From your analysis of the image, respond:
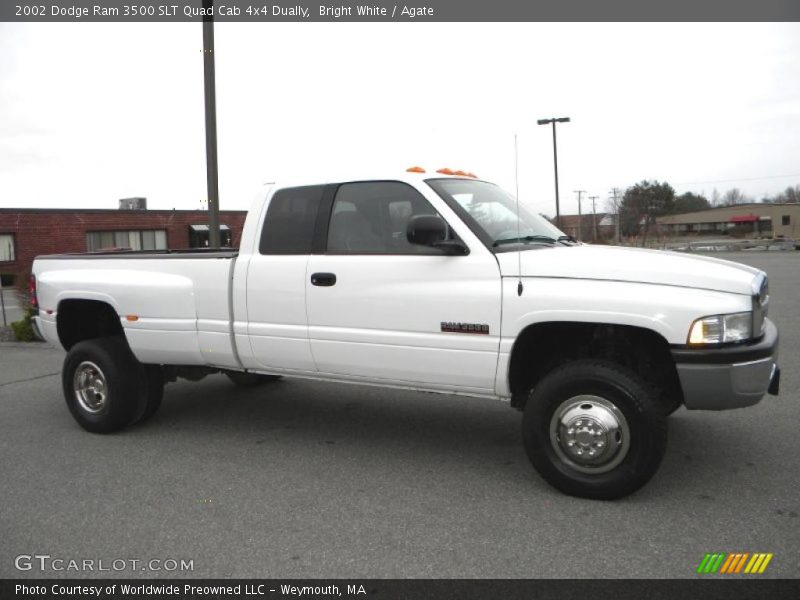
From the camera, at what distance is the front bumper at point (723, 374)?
142 inches

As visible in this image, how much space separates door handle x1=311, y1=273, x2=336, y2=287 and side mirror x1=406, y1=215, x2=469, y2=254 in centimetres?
73

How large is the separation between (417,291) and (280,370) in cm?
129

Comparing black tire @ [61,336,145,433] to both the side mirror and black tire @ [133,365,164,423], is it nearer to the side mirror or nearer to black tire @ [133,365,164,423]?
black tire @ [133,365,164,423]

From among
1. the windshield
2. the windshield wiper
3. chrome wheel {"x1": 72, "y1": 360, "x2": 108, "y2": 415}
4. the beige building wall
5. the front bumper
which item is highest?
the beige building wall

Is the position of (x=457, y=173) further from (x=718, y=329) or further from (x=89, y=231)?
(x=89, y=231)

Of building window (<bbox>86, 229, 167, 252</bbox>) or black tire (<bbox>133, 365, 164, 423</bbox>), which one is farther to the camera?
building window (<bbox>86, 229, 167, 252</bbox>)

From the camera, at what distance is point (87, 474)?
461 centimetres

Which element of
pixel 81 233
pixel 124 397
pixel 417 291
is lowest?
pixel 124 397

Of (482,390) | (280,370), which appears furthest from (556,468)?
(280,370)

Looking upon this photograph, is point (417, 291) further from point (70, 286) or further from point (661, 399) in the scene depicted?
point (70, 286)

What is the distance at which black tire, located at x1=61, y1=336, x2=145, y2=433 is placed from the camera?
17.9 ft

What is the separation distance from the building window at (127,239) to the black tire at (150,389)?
1111 inches

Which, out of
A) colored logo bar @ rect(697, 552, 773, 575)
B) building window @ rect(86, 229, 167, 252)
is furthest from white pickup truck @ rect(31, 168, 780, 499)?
building window @ rect(86, 229, 167, 252)

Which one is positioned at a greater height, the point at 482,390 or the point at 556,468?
the point at 482,390
